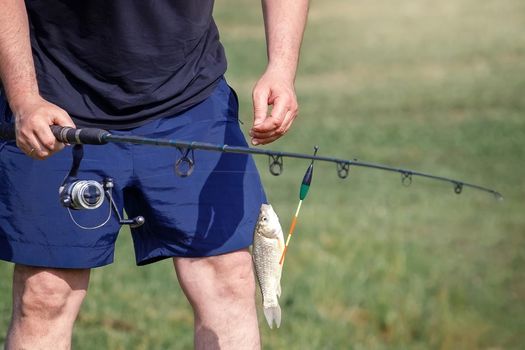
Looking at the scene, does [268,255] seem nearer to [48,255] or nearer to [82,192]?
[82,192]

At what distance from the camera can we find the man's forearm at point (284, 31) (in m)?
4.26

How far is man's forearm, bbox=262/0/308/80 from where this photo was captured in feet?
14.0

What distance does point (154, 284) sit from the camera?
26.5 ft

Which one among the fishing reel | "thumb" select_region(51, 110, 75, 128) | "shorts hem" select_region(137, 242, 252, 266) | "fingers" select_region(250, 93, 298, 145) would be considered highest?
"fingers" select_region(250, 93, 298, 145)

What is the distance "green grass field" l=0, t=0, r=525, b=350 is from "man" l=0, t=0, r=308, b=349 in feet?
7.45

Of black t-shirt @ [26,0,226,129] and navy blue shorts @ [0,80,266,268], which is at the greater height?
black t-shirt @ [26,0,226,129]

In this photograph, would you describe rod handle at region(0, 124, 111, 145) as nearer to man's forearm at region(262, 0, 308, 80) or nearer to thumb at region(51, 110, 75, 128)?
thumb at region(51, 110, 75, 128)

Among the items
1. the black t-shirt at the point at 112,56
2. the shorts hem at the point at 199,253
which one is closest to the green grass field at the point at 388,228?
the shorts hem at the point at 199,253

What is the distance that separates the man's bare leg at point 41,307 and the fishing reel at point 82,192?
0.23 meters

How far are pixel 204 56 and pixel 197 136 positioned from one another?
285 millimetres

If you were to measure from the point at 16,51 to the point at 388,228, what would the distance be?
6.81 meters

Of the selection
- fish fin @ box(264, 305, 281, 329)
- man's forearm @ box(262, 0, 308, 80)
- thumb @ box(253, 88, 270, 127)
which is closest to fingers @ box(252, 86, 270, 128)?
thumb @ box(253, 88, 270, 127)

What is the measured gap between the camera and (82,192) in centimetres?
399

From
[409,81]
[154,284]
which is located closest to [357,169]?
[154,284]
